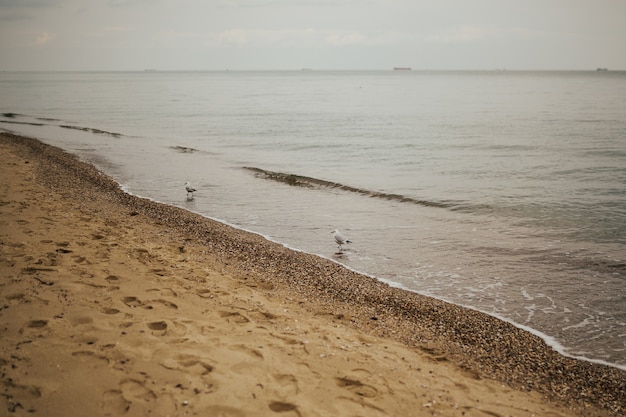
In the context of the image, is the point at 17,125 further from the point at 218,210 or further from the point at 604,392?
the point at 604,392

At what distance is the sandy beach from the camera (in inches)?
173

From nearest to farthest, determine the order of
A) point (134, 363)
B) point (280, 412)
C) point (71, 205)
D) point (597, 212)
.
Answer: point (280, 412), point (134, 363), point (71, 205), point (597, 212)

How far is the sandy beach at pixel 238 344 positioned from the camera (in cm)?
438

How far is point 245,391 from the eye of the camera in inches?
178

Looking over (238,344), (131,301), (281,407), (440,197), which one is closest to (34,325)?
(131,301)

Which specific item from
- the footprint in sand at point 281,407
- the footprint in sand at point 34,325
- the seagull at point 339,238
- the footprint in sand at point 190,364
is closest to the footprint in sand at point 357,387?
the footprint in sand at point 281,407

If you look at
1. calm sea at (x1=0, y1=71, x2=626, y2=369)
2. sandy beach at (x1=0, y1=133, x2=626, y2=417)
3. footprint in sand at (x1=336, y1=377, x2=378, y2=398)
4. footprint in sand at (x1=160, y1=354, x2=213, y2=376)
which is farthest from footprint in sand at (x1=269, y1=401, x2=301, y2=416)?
calm sea at (x1=0, y1=71, x2=626, y2=369)

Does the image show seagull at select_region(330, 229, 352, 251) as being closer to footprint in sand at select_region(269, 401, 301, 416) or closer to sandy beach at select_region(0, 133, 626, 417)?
sandy beach at select_region(0, 133, 626, 417)

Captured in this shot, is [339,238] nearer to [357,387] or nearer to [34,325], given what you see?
[357,387]

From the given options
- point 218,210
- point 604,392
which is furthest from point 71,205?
point 604,392

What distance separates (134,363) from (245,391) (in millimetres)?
1328

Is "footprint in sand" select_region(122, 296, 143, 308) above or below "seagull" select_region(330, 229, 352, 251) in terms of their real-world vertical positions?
above

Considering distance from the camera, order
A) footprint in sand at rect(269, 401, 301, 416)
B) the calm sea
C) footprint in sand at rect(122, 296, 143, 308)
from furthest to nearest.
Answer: the calm sea
footprint in sand at rect(122, 296, 143, 308)
footprint in sand at rect(269, 401, 301, 416)

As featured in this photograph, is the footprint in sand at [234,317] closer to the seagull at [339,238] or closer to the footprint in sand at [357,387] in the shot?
the footprint in sand at [357,387]
